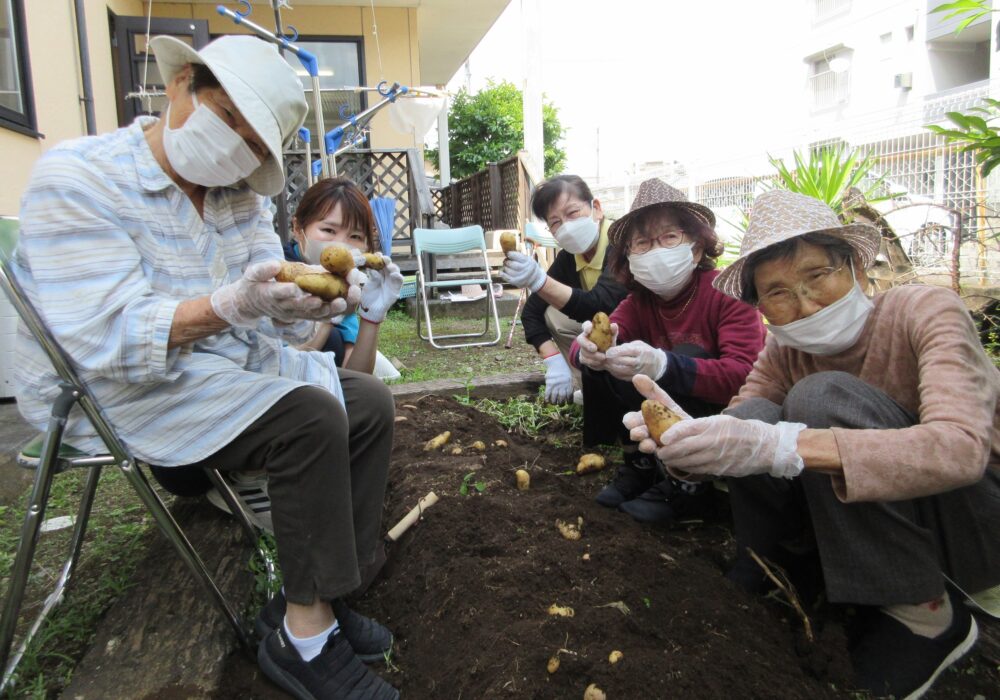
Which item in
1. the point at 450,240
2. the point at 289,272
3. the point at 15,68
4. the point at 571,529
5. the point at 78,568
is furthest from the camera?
the point at 450,240

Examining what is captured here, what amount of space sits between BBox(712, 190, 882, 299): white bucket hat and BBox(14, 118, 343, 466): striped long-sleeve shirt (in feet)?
3.67

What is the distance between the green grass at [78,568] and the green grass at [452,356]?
75.6 inches

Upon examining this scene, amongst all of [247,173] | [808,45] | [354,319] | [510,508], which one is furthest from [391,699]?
[808,45]

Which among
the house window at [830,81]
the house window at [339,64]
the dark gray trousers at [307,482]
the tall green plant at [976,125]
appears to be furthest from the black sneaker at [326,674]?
the house window at [830,81]

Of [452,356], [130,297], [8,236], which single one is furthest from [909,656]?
[452,356]

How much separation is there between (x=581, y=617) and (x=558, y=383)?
1.78 metres

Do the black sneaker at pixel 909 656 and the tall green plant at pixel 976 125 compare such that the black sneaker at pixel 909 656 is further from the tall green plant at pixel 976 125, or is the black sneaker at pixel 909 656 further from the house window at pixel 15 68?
the house window at pixel 15 68

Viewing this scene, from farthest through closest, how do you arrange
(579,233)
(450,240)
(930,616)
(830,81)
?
1. (830,81)
2. (450,240)
3. (579,233)
4. (930,616)

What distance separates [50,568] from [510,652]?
164cm

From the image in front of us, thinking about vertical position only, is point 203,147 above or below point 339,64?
below

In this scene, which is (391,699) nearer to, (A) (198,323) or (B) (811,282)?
(A) (198,323)

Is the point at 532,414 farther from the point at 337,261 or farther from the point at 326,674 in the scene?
the point at 326,674

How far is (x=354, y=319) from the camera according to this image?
2625mm

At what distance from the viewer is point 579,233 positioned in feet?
10.0
